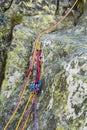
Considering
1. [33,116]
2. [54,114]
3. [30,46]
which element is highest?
[30,46]

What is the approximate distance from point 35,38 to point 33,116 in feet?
10.5

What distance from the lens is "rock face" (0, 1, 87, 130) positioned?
531cm

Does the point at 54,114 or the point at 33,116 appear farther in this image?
the point at 33,116

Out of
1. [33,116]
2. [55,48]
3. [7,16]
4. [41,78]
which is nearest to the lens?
[33,116]

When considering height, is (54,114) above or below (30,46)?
below

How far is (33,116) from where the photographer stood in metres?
6.09

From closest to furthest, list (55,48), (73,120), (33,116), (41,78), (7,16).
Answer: (73,120)
(33,116)
(41,78)
(55,48)
(7,16)

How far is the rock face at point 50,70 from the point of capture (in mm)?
5309

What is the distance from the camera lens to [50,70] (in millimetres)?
6715

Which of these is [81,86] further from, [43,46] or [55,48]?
[43,46]

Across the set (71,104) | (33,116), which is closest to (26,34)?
(33,116)

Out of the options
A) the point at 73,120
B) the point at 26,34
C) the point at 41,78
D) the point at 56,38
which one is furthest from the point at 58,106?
the point at 26,34

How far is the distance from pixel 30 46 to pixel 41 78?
1.65m

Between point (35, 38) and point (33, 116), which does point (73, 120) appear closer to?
point (33, 116)
